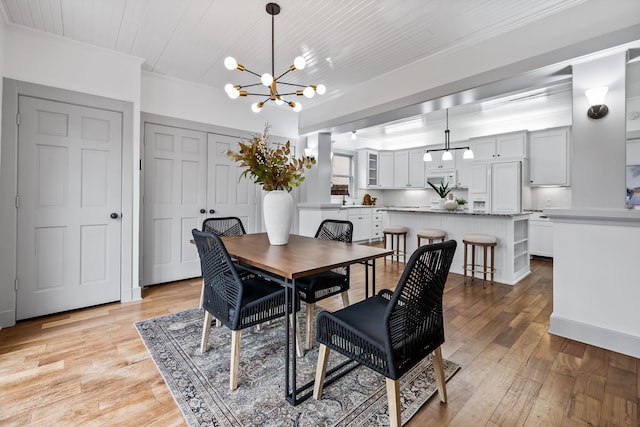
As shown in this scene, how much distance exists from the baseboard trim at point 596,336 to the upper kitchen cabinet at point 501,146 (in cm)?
418

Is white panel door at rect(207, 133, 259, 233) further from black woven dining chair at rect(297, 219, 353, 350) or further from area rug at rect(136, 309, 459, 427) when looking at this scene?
black woven dining chair at rect(297, 219, 353, 350)

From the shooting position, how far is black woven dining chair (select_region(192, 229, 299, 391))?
5.58ft

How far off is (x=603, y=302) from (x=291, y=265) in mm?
2513

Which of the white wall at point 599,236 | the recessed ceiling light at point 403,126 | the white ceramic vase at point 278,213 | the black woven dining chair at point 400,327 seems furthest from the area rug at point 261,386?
the recessed ceiling light at point 403,126

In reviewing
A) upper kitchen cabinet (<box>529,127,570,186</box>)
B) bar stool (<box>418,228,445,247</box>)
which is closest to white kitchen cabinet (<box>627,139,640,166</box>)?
upper kitchen cabinet (<box>529,127,570,186</box>)

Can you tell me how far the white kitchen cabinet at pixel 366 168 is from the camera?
302 inches

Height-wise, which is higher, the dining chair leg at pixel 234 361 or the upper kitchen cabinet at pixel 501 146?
the upper kitchen cabinet at pixel 501 146

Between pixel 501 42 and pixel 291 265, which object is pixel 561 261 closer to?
pixel 501 42

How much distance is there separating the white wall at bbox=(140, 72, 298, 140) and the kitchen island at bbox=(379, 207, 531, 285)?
9.13 feet

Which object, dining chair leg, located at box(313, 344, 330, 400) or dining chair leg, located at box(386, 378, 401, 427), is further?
dining chair leg, located at box(313, 344, 330, 400)

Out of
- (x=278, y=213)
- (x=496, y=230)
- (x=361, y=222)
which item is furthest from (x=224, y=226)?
(x=361, y=222)

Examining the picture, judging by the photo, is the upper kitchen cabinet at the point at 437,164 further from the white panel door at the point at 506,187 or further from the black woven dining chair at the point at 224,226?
the black woven dining chair at the point at 224,226

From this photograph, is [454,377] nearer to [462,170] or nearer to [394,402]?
[394,402]

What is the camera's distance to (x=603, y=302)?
2285mm
